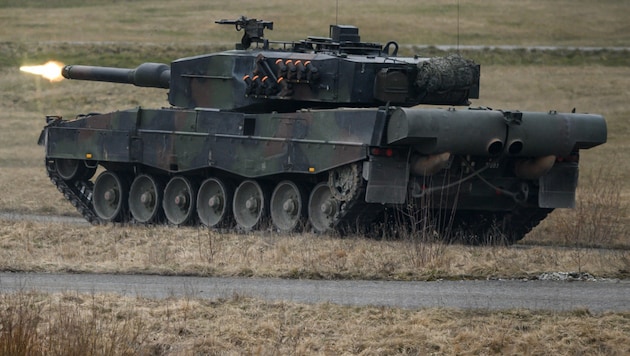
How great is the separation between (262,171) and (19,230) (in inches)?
162

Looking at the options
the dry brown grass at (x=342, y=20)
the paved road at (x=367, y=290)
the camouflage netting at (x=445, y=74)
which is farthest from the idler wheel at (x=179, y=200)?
the dry brown grass at (x=342, y=20)

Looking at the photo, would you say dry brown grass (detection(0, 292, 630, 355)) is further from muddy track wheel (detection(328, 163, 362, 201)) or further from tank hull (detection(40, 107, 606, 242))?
muddy track wheel (detection(328, 163, 362, 201))

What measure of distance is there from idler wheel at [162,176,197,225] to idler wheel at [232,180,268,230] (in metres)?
1.14

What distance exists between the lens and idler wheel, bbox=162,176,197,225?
26.0 m

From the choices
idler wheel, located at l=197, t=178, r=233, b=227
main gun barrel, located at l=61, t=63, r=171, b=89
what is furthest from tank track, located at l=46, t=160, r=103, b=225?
idler wheel, located at l=197, t=178, r=233, b=227

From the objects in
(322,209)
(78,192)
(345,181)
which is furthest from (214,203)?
(78,192)

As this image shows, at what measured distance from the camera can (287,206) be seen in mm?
23938

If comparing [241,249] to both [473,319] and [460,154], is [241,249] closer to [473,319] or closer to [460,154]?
[460,154]

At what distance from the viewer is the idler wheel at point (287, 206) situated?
23688 mm

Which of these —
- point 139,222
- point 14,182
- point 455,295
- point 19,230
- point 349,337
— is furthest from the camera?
point 14,182

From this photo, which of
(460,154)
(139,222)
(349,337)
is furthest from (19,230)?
(349,337)

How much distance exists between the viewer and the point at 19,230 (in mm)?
22938

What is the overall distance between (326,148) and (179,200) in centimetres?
443

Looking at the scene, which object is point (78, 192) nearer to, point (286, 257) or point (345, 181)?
point (345, 181)
